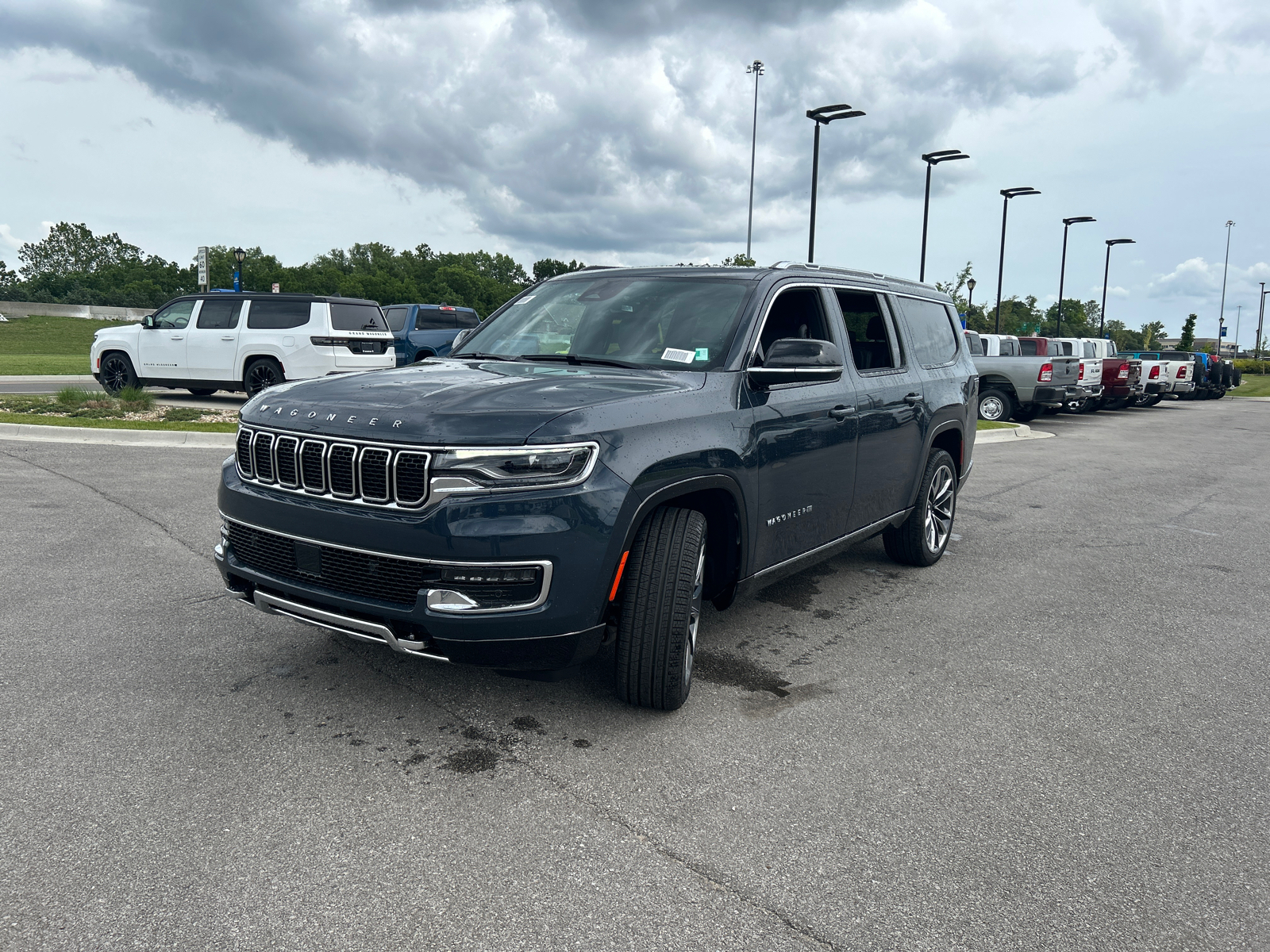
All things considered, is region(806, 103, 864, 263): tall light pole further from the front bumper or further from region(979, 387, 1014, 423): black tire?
the front bumper

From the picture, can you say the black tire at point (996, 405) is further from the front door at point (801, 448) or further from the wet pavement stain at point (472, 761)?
the wet pavement stain at point (472, 761)

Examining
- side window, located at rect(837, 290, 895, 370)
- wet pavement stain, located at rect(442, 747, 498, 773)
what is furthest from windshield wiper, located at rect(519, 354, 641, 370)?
wet pavement stain, located at rect(442, 747, 498, 773)

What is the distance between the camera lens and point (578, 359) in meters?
4.50

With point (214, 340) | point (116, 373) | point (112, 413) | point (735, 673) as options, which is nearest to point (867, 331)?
point (735, 673)

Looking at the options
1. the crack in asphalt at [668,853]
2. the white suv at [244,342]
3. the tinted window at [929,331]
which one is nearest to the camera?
the crack in asphalt at [668,853]

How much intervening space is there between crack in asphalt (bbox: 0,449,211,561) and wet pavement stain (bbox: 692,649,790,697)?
3491mm

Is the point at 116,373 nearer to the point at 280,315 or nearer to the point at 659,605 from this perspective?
the point at 280,315

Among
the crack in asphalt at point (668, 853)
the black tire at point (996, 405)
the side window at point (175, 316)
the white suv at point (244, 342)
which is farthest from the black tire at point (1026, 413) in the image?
the crack in asphalt at point (668, 853)

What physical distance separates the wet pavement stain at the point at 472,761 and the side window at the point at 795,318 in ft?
7.23

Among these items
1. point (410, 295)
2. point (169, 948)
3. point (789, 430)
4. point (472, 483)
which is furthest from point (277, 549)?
point (410, 295)

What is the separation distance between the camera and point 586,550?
3322mm

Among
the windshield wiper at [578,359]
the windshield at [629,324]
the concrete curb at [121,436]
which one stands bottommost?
the concrete curb at [121,436]

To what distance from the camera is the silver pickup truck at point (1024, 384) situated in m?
20.3

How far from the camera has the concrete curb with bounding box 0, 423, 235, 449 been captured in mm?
11477
